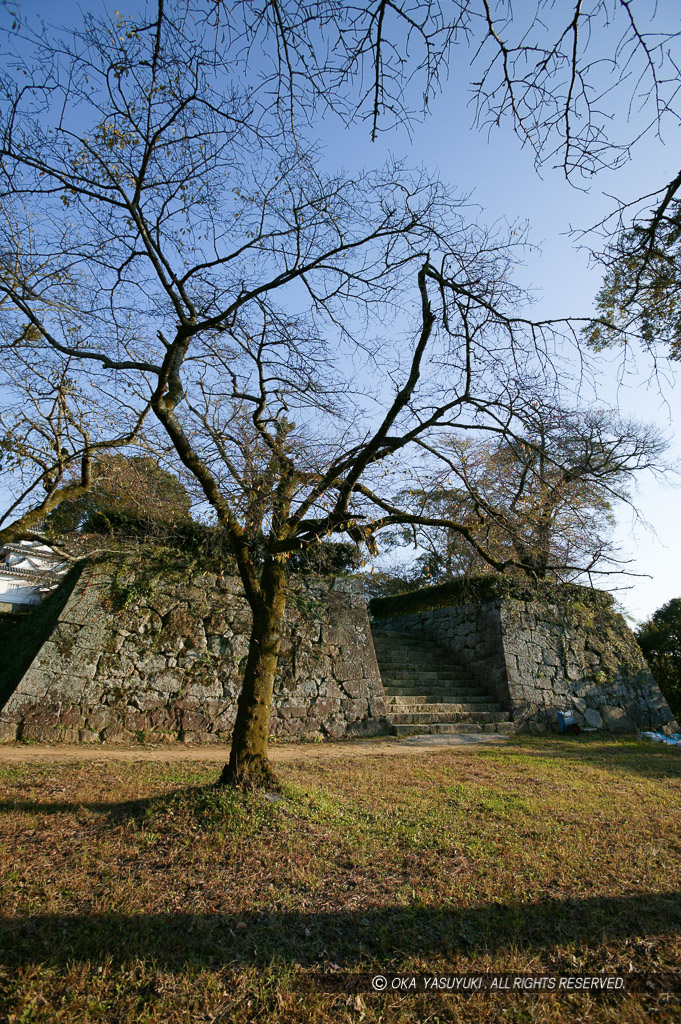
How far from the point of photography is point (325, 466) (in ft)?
15.2

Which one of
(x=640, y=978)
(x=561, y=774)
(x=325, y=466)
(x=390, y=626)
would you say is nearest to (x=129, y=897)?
(x=640, y=978)

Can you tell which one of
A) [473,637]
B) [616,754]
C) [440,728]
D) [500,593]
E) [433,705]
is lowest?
[616,754]

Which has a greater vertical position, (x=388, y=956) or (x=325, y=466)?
(x=325, y=466)

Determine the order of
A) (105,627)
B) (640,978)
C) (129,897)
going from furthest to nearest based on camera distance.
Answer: (105,627) < (129,897) < (640,978)

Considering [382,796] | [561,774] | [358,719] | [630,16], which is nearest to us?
[630,16]

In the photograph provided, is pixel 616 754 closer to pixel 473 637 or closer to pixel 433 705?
pixel 433 705

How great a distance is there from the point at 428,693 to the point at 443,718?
0.95 m

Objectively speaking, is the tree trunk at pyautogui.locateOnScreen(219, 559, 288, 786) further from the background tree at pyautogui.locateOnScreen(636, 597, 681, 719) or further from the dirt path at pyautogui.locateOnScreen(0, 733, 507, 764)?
the background tree at pyautogui.locateOnScreen(636, 597, 681, 719)

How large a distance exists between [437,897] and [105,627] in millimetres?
5726

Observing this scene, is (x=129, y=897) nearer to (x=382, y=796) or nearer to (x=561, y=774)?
(x=382, y=796)

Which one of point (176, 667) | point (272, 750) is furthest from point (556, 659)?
point (176, 667)

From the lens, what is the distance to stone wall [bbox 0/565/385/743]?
6438mm

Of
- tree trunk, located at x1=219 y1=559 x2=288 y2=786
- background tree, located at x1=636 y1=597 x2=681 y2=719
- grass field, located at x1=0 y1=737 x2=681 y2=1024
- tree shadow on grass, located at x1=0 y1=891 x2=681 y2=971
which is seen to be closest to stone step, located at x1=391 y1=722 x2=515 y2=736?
grass field, located at x1=0 y1=737 x2=681 y2=1024

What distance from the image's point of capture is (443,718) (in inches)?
319
